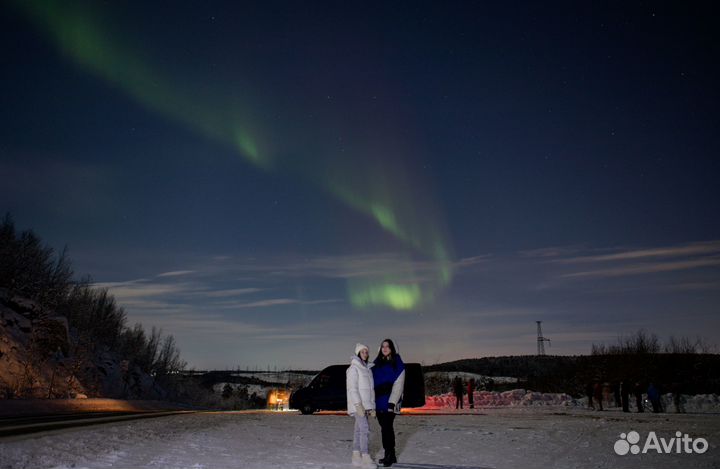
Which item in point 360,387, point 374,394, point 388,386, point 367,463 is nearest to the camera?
point 367,463

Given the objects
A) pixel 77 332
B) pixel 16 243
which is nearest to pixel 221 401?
pixel 77 332

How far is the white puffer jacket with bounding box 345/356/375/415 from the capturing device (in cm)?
841

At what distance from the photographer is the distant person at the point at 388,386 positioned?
28.6 ft

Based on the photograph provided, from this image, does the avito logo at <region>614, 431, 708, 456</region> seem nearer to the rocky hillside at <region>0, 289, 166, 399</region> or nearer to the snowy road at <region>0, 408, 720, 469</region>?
the snowy road at <region>0, 408, 720, 469</region>

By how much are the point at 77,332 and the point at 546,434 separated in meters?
61.4

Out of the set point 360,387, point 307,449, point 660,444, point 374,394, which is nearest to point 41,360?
point 307,449

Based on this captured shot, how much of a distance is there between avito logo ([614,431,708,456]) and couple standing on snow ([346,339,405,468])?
209 inches

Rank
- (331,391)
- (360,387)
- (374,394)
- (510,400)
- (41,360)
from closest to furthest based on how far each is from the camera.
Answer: (360,387), (374,394), (331,391), (510,400), (41,360)

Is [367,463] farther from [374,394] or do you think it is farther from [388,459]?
[374,394]

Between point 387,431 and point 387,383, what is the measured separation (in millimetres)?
714

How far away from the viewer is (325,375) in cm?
2572

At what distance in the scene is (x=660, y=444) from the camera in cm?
1295

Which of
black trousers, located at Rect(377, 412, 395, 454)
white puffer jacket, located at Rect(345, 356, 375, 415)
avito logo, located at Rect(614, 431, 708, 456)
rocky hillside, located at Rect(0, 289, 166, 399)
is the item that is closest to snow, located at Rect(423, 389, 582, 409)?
avito logo, located at Rect(614, 431, 708, 456)

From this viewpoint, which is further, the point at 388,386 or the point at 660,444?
the point at 660,444
